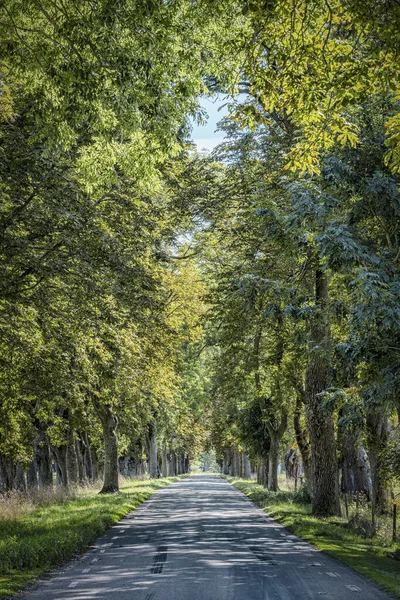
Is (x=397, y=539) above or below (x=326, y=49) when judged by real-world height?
below

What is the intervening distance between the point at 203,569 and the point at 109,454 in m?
20.6

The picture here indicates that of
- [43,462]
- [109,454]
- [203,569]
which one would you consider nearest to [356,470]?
[109,454]

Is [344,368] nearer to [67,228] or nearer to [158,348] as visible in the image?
[67,228]

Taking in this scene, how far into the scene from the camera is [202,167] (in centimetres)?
1936

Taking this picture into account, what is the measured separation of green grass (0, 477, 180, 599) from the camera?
35.8 feet

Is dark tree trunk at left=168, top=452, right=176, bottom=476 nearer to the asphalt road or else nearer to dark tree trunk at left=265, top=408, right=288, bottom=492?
dark tree trunk at left=265, top=408, right=288, bottom=492

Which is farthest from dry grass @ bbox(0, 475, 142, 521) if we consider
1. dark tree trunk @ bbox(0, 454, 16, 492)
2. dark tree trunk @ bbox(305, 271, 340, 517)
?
dark tree trunk @ bbox(305, 271, 340, 517)

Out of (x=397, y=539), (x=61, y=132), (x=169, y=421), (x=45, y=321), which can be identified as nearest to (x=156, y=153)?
(x=61, y=132)

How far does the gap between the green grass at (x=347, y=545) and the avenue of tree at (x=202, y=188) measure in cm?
136

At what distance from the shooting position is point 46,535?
45.9 feet

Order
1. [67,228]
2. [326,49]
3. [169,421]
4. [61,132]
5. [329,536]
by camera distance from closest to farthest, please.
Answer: [326,49] < [61,132] < [67,228] < [329,536] < [169,421]

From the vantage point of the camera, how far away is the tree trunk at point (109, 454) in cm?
3025

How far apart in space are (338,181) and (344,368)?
3.81 m

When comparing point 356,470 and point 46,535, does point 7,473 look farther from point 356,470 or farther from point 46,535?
point 46,535
